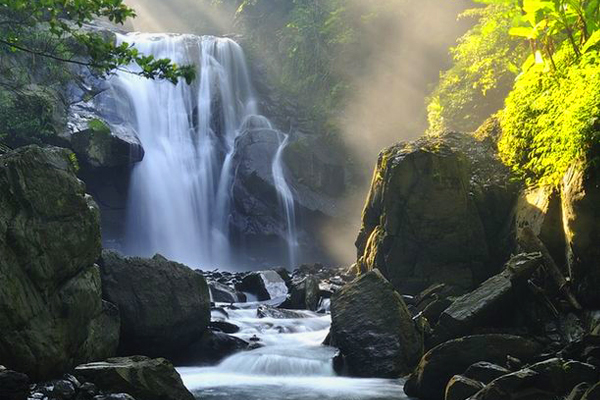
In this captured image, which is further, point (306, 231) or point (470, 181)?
point (306, 231)

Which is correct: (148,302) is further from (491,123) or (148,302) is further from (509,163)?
(491,123)

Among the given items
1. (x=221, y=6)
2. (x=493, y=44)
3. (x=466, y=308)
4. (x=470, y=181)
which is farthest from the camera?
(x=221, y=6)

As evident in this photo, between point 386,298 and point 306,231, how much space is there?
1907 cm

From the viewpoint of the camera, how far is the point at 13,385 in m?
5.69

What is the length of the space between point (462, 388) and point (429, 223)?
664cm

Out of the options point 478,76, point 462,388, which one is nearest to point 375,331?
point 462,388

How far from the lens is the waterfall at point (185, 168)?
26719mm

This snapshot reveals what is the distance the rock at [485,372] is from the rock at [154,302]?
211 inches

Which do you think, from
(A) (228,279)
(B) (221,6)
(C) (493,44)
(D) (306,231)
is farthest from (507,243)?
(B) (221,6)

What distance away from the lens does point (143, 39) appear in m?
34.2

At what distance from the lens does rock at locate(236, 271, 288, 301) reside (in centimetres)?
1656

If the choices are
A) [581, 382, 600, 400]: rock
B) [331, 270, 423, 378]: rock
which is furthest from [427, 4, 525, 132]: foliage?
[581, 382, 600, 400]: rock

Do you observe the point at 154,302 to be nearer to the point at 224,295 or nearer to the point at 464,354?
the point at 464,354

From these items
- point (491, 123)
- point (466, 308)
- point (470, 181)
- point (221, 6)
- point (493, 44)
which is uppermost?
point (221, 6)
